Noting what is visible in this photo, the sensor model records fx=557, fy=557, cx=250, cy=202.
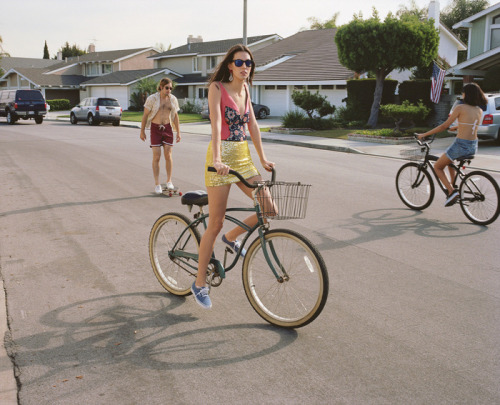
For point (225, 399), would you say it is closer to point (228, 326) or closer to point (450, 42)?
Answer: point (228, 326)

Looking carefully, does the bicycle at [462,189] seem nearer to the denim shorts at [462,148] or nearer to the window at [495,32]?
the denim shorts at [462,148]

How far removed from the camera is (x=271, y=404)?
3.15 metres

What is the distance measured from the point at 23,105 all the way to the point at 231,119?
3307cm

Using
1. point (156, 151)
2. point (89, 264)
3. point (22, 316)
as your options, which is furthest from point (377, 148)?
point (22, 316)

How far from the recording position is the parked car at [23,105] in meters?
33.9

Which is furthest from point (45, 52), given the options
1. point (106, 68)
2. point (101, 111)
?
point (101, 111)

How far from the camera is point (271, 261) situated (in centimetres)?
420

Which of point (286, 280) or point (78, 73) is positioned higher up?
point (78, 73)

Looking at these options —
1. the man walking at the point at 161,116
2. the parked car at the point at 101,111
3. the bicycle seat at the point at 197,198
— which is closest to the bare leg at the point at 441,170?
the man walking at the point at 161,116

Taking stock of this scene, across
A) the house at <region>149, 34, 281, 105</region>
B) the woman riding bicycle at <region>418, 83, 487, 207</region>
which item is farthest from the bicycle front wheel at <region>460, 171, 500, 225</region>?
the house at <region>149, 34, 281, 105</region>

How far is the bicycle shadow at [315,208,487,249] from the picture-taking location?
→ 723 centimetres

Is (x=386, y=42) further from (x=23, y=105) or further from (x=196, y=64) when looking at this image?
(x=196, y=64)

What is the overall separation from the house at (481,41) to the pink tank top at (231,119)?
26.3 metres

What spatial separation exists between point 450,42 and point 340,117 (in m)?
24.2
